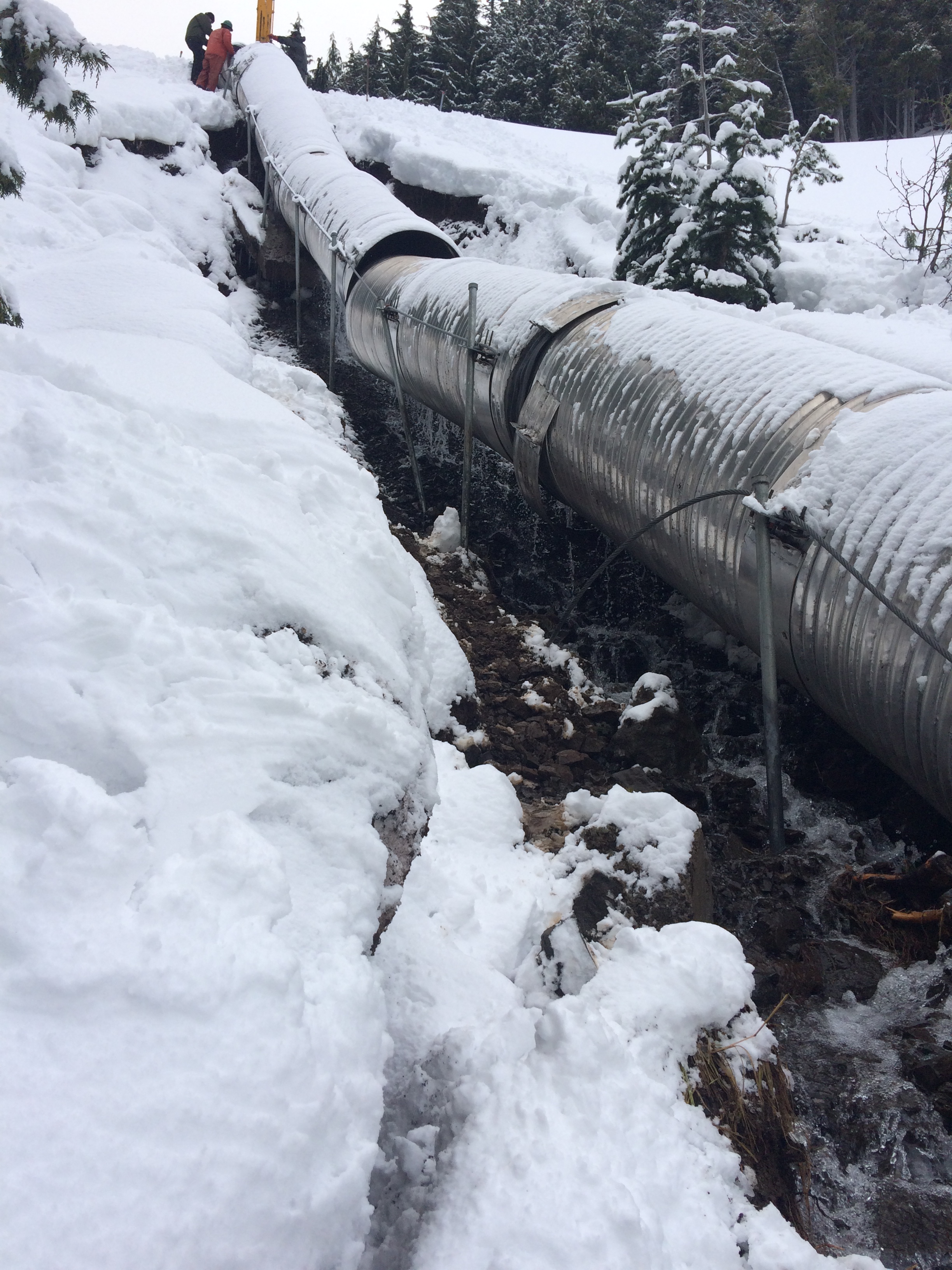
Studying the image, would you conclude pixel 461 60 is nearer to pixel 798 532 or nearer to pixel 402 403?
pixel 402 403

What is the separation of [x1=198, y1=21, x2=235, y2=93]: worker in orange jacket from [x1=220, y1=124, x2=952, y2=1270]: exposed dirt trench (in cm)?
1315

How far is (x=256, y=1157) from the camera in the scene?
1.38 metres

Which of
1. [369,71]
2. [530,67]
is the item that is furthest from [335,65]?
[530,67]

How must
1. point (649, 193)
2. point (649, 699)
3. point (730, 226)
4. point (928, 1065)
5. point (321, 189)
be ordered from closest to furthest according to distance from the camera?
point (928, 1065) → point (649, 699) → point (730, 226) → point (649, 193) → point (321, 189)

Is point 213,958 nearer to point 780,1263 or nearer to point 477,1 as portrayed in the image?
point 780,1263

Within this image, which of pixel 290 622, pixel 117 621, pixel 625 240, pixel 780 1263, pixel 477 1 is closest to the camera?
pixel 780 1263

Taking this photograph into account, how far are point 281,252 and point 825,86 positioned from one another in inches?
820

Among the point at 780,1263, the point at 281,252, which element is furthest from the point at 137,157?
the point at 780,1263

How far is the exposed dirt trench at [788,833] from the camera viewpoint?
2420 millimetres

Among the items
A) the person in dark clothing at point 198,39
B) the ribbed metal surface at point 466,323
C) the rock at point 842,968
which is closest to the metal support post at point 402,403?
the ribbed metal surface at point 466,323

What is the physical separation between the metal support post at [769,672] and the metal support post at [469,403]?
2.93 meters

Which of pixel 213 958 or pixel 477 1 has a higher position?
pixel 477 1

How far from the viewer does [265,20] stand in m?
17.0

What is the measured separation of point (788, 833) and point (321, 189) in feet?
31.7
